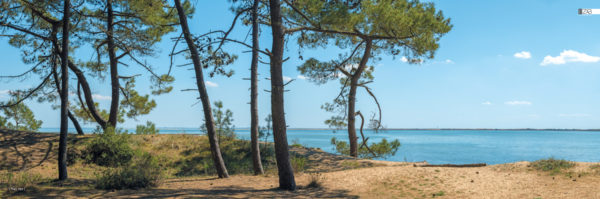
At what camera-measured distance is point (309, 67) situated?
16.2 m

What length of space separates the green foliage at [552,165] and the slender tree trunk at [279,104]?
20.9 feet

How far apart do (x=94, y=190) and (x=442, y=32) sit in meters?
11.0

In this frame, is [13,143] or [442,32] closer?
[442,32]

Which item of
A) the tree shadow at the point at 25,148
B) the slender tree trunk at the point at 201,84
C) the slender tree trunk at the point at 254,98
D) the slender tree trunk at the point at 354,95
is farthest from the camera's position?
the slender tree trunk at the point at 354,95

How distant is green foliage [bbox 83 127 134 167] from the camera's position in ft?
41.8

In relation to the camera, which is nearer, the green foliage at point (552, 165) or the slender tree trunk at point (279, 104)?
the slender tree trunk at point (279, 104)

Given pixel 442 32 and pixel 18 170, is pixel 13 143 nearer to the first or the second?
pixel 18 170

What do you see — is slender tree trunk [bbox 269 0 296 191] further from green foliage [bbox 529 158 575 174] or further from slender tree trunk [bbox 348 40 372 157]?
slender tree trunk [bbox 348 40 372 157]

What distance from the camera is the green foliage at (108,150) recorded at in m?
12.7

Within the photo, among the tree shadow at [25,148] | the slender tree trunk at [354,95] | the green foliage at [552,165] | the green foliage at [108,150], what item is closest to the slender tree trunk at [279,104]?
the green foliage at [552,165]

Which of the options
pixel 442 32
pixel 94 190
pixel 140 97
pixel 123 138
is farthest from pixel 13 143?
pixel 442 32

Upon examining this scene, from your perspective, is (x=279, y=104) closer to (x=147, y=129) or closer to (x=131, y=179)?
(x=131, y=179)

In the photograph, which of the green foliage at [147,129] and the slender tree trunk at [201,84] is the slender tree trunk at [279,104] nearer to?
the slender tree trunk at [201,84]

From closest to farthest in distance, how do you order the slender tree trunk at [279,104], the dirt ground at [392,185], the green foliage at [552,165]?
the dirt ground at [392,185] < the slender tree trunk at [279,104] < the green foliage at [552,165]
